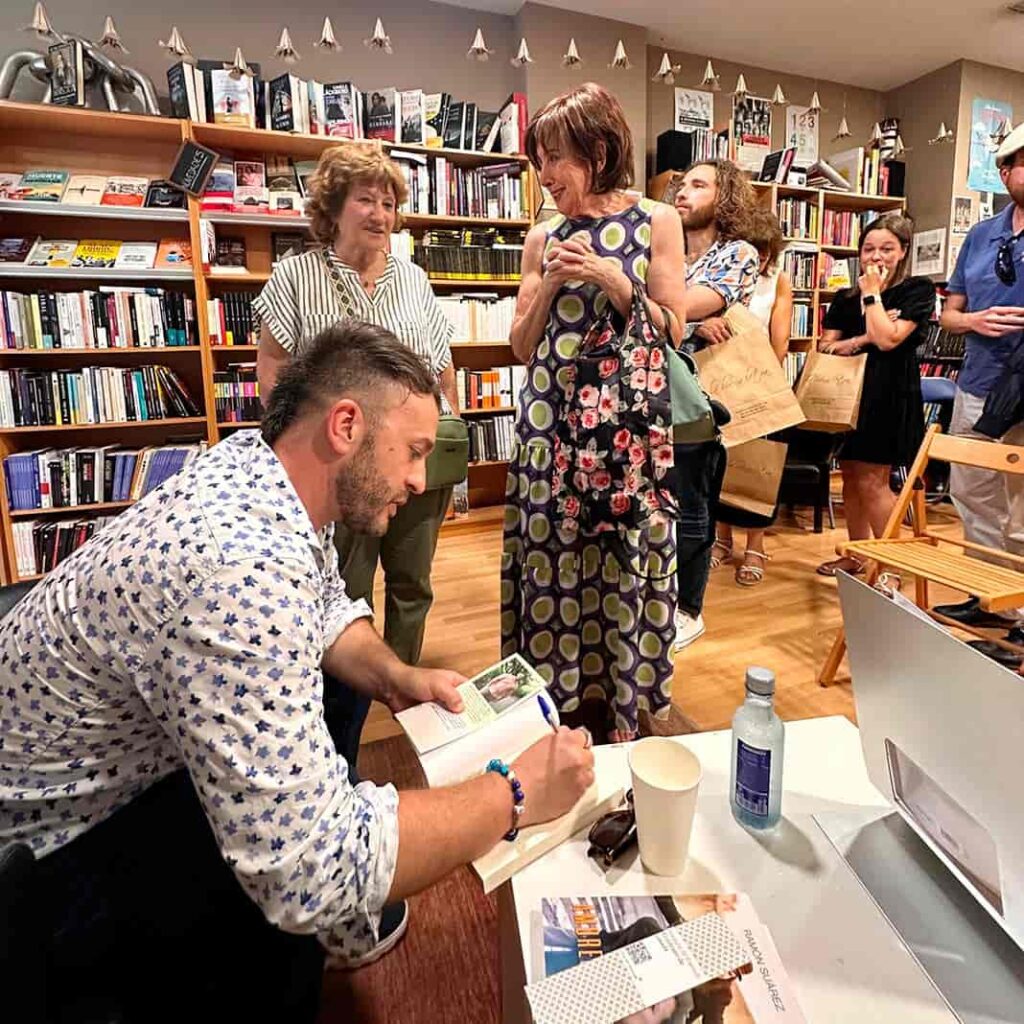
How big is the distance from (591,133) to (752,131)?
3.75 meters

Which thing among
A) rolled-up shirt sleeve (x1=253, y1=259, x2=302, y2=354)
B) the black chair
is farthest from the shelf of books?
rolled-up shirt sleeve (x1=253, y1=259, x2=302, y2=354)

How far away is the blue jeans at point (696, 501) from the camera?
1807 millimetres

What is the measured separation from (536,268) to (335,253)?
56cm

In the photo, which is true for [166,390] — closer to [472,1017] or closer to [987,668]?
[472,1017]

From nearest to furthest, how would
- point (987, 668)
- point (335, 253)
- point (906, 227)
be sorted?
point (987, 668), point (335, 253), point (906, 227)

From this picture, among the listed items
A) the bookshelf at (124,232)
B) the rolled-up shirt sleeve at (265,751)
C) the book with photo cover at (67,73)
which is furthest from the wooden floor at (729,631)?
the book with photo cover at (67,73)

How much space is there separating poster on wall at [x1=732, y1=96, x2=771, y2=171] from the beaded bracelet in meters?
4.52

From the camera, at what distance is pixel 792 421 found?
1.95 metres

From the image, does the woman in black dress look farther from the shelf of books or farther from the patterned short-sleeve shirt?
the patterned short-sleeve shirt

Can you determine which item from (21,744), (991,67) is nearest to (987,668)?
(21,744)

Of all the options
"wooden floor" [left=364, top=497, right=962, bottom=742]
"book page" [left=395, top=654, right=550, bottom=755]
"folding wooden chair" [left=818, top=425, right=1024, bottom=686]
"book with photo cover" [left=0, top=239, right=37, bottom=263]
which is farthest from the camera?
"book with photo cover" [left=0, top=239, right=37, bottom=263]

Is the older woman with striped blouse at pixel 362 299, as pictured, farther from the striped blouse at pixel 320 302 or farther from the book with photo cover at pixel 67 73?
the book with photo cover at pixel 67 73

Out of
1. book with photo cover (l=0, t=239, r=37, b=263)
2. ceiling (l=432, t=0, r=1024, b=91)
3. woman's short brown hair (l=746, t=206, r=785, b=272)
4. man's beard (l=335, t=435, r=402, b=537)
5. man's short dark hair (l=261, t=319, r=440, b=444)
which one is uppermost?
ceiling (l=432, t=0, r=1024, b=91)

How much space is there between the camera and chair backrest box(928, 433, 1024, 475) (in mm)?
1763
